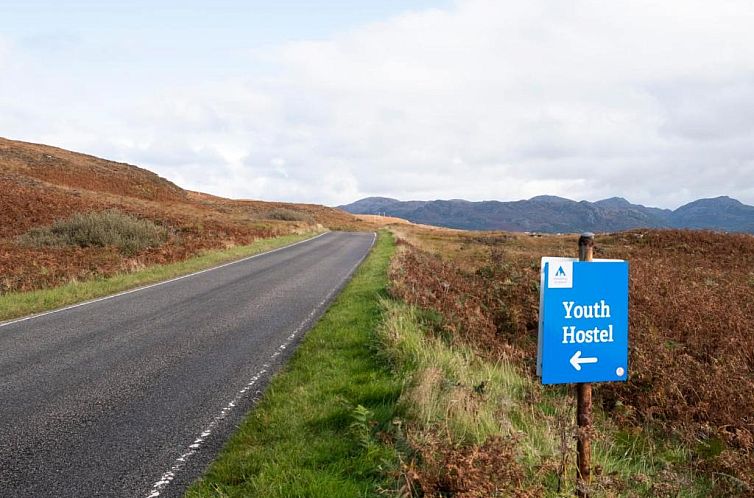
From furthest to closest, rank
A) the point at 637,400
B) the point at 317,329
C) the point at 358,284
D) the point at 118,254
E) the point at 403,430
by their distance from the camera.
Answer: the point at 118,254 → the point at 358,284 → the point at 317,329 → the point at 637,400 → the point at 403,430

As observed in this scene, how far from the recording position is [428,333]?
883 cm

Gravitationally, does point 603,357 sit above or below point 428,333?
above

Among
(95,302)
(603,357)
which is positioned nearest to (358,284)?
Answer: (95,302)

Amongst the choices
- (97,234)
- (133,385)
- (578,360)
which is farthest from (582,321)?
(97,234)

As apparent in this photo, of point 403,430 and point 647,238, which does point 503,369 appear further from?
point 647,238

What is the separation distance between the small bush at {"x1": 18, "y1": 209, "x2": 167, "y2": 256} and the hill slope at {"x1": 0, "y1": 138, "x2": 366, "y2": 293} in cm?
55

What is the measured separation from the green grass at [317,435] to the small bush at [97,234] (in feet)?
57.7

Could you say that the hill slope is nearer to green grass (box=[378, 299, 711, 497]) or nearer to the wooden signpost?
green grass (box=[378, 299, 711, 497])

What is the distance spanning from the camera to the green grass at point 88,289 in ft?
39.7

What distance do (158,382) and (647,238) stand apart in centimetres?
3208

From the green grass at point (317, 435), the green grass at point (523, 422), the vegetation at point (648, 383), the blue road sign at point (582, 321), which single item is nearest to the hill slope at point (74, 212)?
the vegetation at point (648, 383)

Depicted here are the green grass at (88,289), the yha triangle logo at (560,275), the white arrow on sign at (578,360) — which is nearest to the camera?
the yha triangle logo at (560,275)

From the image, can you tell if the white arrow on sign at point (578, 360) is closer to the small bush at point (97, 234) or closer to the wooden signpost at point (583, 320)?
the wooden signpost at point (583, 320)

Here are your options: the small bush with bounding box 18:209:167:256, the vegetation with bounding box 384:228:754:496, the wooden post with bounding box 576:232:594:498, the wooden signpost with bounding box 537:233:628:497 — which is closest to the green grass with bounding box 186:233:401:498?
the vegetation with bounding box 384:228:754:496
